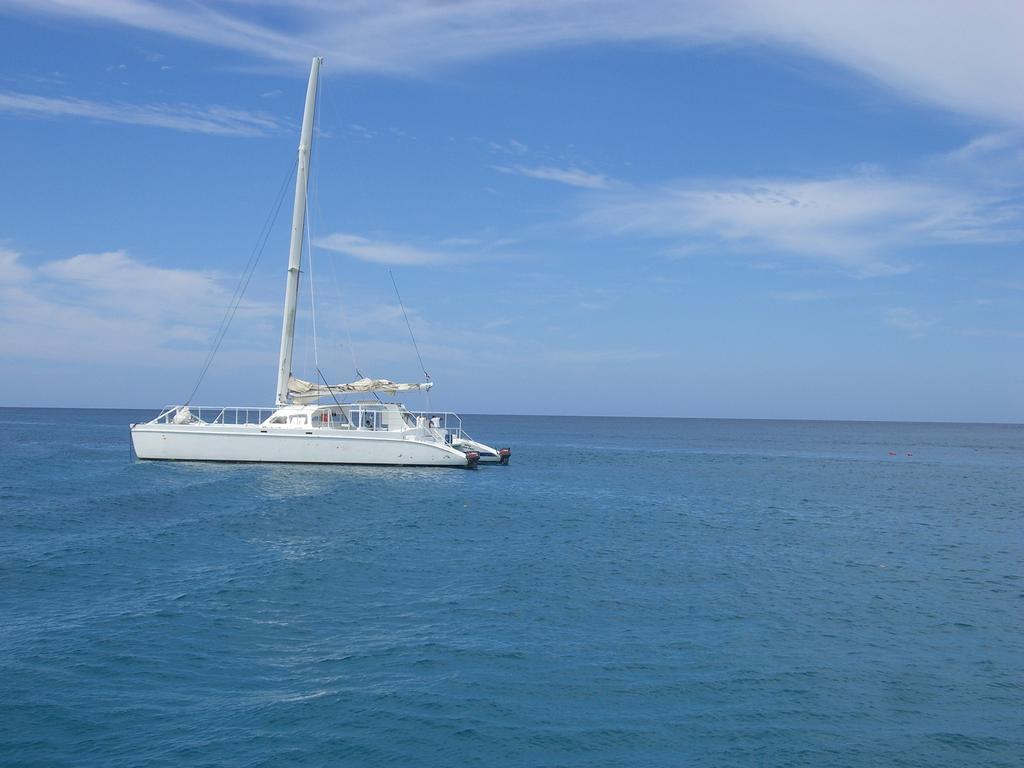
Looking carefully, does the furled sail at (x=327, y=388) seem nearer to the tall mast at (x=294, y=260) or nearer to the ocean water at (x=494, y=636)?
the tall mast at (x=294, y=260)

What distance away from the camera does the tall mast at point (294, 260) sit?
51969 millimetres

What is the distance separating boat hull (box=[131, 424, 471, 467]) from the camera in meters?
48.8

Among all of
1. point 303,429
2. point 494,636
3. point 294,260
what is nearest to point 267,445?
point 303,429

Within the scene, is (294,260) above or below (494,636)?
above

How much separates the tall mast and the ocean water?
15.3 m

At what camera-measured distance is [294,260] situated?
171 ft

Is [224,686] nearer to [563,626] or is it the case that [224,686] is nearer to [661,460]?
[563,626]

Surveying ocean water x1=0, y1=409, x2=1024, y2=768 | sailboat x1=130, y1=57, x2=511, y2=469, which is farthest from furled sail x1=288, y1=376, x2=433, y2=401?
ocean water x1=0, y1=409, x2=1024, y2=768

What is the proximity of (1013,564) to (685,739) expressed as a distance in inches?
802

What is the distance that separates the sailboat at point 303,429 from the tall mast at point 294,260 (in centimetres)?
6

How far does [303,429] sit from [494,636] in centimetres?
3324

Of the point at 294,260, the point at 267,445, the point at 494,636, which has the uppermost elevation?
the point at 294,260

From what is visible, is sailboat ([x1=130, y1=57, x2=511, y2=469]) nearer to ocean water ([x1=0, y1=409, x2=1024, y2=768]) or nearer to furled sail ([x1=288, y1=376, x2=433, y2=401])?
furled sail ([x1=288, y1=376, x2=433, y2=401])

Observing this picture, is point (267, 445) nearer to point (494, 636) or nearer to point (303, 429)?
point (303, 429)
